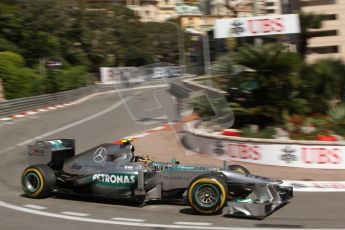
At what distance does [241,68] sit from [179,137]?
3159 millimetres

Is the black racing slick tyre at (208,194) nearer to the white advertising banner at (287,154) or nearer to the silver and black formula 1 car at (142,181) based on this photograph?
the silver and black formula 1 car at (142,181)

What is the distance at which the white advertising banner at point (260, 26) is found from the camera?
65.5 ft

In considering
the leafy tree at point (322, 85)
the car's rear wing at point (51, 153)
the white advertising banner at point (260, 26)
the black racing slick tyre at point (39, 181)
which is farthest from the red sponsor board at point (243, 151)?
the white advertising banner at point (260, 26)

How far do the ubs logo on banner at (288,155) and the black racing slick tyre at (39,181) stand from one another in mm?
5602

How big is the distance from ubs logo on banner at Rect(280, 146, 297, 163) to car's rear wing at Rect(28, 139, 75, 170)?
16.6 feet

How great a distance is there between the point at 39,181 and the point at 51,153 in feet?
2.36

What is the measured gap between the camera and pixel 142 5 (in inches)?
5305

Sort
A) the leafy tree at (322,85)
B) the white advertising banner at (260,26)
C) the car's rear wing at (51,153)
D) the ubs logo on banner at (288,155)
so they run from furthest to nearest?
the white advertising banner at (260,26)
the leafy tree at (322,85)
the ubs logo on banner at (288,155)
the car's rear wing at (51,153)

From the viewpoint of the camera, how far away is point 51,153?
35.7ft

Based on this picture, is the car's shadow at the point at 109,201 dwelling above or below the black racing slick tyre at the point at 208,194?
below

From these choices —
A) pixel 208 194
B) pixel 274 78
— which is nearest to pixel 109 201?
pixel 208 194

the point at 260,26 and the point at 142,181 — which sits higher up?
the point at 260,26

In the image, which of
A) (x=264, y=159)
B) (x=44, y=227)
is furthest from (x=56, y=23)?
(x=44, y=227)

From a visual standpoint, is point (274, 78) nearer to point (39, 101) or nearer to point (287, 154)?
point (287, 154)
